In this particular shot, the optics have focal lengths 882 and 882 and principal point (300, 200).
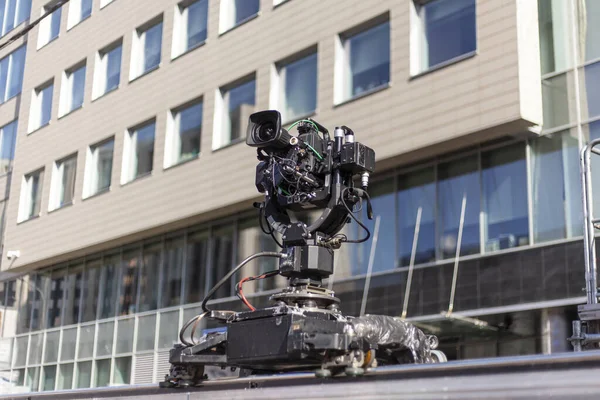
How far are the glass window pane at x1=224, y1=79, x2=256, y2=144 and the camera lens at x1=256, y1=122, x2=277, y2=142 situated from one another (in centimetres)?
1389

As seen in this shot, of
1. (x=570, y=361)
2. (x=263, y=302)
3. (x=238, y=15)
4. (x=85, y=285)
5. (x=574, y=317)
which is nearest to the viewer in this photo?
(x=570, y=361)

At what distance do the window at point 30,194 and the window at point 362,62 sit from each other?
13.1 metres

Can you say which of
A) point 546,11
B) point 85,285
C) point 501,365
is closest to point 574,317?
point 546,11

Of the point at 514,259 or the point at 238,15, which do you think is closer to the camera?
the point at 514,259

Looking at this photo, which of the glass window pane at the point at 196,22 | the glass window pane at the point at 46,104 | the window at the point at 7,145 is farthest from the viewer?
the window at the point at 7,145

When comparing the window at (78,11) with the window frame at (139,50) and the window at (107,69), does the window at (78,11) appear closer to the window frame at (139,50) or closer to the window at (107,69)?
the window at (107,69)

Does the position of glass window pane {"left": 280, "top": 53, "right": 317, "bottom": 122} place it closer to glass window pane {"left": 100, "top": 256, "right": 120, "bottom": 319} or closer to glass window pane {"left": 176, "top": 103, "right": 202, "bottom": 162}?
glass window pane {"left": 176, "top": 103, "right": 202, "bottom": 162}

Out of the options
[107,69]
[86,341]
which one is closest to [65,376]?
[86,341]

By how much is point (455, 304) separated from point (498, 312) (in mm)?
915

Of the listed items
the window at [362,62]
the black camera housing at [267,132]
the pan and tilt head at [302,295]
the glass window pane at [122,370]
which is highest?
the window at [362,62]

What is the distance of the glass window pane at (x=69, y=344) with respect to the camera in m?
25.5

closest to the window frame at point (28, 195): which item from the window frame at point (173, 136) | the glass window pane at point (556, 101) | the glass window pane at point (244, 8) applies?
the window frame at point (173, 136)

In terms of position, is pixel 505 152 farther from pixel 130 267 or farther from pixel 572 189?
pixel 130 267

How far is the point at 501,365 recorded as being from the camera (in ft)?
11.6
